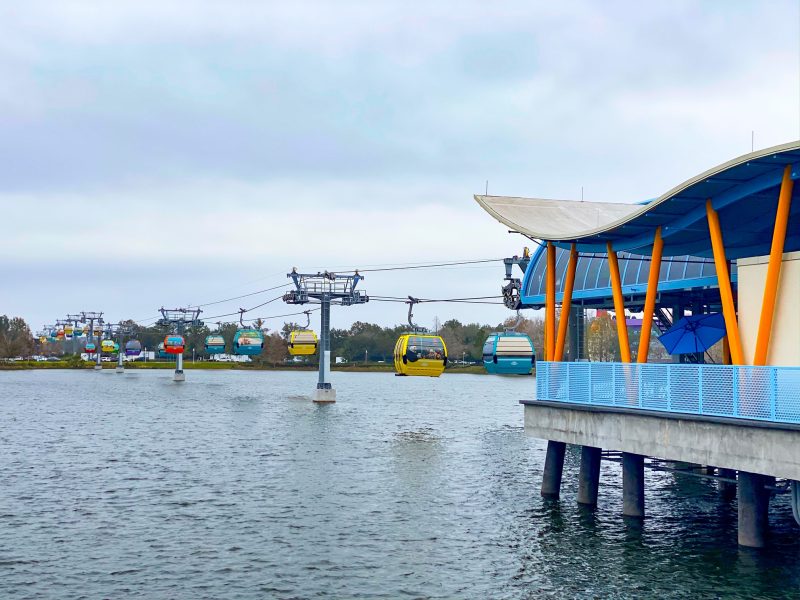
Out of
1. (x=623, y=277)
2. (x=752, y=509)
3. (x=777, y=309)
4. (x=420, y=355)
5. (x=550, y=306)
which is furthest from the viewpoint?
(x=420, y=355)

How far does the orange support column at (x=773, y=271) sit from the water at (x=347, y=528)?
5.85 meters

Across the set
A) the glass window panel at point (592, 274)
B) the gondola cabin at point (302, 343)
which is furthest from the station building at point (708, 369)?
the gondola cabin at point (302, 343)

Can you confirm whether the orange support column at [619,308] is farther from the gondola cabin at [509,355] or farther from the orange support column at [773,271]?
the gondola cabin at [509,355]

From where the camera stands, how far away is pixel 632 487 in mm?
29797

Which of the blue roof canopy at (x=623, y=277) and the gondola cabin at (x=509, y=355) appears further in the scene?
the gondola cabin at (x=509, y=355)

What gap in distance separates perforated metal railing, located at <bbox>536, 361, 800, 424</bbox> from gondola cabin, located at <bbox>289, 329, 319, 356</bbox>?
5916 centimetres

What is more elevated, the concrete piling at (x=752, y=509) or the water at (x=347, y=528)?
the concrete piling at (x=752, y=509)

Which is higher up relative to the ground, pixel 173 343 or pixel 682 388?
pixel 173 343

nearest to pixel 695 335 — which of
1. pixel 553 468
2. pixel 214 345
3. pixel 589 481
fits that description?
pixel 589 481

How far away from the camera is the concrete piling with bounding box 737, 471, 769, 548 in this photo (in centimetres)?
2348

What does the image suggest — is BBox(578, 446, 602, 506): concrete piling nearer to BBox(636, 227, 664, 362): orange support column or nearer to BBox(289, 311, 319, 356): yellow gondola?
BBox(636, 227, 664, 362): orange support column

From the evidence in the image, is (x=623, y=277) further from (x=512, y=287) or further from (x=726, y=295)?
(x=726, y=295)

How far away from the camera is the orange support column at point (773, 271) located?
2223 centimetres

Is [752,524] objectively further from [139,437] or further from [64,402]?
[64,402]
